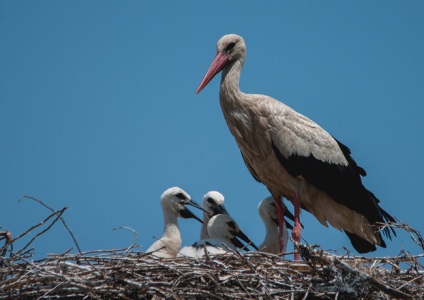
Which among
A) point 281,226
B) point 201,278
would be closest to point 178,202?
point 281,226

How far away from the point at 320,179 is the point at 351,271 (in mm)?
2656

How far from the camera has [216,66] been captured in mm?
8547

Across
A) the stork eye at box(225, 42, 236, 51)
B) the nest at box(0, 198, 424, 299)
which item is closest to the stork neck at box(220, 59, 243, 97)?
the stork eye at box(225, 42, 236, 51)

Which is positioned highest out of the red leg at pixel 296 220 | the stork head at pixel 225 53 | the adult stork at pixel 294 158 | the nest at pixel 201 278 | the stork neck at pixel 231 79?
the stork head at pixel 225 53

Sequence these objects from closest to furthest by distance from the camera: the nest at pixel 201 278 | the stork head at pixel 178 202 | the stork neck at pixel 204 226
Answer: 1. the nest at pixel 201 278
2. the stork head at pixel 178 202
3. the stork neck at pixel 204 226

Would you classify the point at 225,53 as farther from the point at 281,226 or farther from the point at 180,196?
the point at 281,226

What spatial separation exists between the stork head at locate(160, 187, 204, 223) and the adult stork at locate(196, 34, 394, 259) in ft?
2.02

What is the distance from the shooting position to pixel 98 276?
6117mm

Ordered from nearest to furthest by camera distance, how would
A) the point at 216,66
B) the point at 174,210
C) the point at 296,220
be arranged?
1. the point at 296,220
2. the point at 216,66
3. the point at 174,210

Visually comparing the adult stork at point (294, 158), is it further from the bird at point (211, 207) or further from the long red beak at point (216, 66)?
the bird at point (211, 207)

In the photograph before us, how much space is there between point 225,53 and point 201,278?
9.62 feet

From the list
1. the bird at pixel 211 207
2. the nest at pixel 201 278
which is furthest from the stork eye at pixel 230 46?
the nest at pixel 201 278

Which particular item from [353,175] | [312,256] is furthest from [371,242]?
[312,256]

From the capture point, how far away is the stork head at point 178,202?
347 inches
